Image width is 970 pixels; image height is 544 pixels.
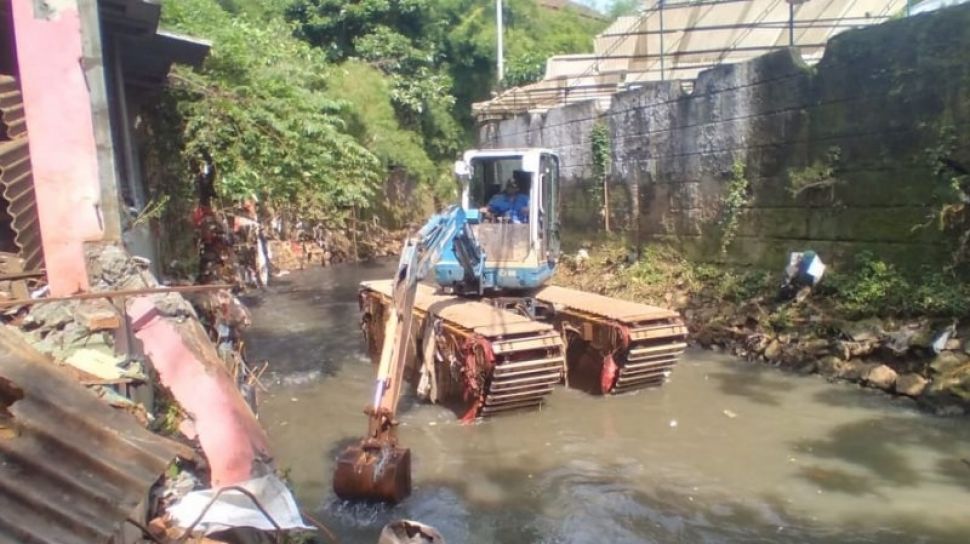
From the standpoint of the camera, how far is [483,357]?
328 inches

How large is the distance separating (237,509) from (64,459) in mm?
930

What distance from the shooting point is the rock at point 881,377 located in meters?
9.56

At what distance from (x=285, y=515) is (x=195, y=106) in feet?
26.4

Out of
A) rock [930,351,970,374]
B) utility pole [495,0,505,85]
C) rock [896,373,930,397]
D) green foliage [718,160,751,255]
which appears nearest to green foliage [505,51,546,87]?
utility pole [495,0,505,85]

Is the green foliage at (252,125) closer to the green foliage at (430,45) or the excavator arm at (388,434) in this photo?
the excavator arm at (388,434)

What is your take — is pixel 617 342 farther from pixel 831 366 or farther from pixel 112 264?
pixel 112 264

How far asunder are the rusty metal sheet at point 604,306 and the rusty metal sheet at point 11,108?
5.99m

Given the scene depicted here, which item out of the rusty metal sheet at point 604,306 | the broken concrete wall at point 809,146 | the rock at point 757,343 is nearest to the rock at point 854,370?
the rock at point 757,343

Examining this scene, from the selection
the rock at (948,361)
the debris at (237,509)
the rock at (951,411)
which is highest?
the debris at (237,509)

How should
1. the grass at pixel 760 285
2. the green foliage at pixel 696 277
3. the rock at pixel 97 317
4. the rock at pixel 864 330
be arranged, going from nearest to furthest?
the rock at pixel 97 317
the grass at pixel 760 285
the rock at pixel 864 330
the green foliage at pixel 696 277

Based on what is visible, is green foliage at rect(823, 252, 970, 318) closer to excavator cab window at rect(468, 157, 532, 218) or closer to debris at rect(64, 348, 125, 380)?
excavator cab window at rect(468, 157, 532, 218)

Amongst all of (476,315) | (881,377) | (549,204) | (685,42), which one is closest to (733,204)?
(549,204)

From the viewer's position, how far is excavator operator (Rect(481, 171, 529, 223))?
34.7ft

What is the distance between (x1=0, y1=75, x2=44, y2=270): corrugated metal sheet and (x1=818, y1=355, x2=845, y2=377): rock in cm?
875
